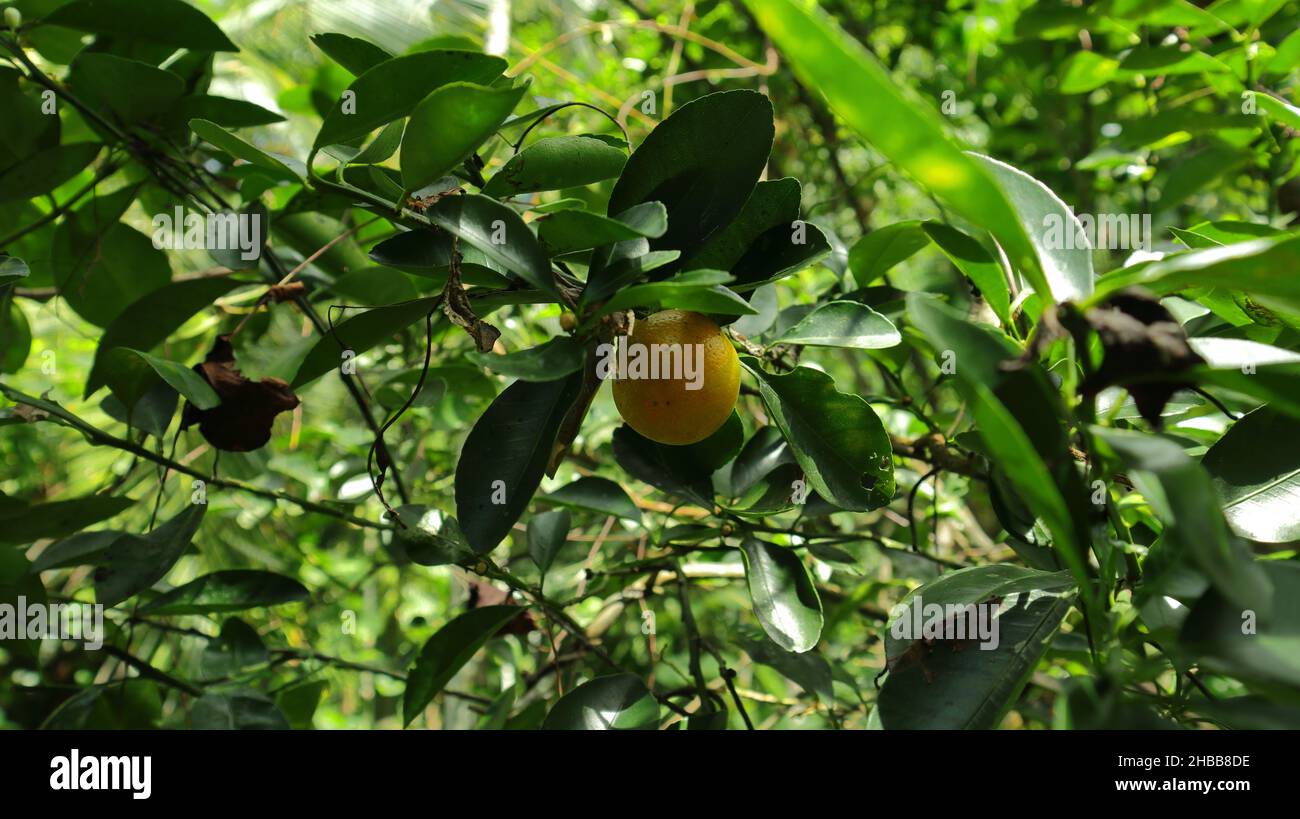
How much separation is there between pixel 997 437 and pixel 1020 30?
1.01m

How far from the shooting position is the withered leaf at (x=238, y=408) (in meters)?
0.70

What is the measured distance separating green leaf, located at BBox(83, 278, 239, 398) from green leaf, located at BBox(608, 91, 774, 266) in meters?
0.46

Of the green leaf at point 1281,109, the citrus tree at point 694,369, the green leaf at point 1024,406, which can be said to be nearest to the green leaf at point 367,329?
the citrus tree at point 694,369

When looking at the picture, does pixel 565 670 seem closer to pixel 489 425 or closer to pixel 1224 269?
pixel 489 425

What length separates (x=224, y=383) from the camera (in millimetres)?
704

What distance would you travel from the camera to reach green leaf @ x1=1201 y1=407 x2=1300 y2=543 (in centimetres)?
52

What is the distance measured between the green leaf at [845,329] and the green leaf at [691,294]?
0.15 meters

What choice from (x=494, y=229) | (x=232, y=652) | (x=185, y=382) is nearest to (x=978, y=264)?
(x=494, y=229)

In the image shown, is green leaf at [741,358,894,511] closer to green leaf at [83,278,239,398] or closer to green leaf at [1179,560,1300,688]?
green leaf at [1179,560,1300,688]

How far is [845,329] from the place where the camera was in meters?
0.63

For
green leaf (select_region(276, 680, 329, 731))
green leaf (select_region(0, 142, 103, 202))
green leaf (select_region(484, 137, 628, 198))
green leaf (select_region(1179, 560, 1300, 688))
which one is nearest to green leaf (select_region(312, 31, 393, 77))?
green leaf (select_region(484, 137, 628, 198))
